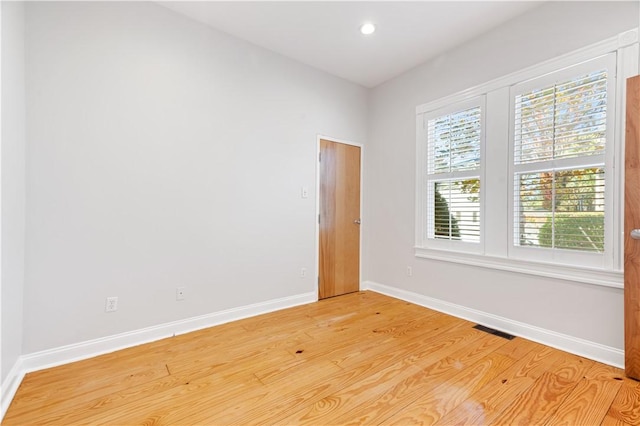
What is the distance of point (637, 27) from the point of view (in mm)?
1922

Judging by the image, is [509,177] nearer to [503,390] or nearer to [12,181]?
[503,390]

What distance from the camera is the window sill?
202 centimetres

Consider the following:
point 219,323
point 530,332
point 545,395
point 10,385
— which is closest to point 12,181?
point 10,385

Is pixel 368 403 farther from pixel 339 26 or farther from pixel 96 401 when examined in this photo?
pixel 339 26

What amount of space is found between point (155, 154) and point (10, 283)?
123cm

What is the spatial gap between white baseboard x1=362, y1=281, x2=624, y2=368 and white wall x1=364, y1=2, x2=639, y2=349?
1.7 inches

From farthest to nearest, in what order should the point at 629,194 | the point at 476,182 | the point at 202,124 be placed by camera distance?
the point at 476,182 → the point at 202,124 → the point at 629,194

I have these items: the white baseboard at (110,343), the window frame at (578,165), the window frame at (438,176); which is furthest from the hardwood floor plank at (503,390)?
the white baseboard at (110,343)

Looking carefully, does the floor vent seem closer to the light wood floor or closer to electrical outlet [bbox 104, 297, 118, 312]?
the light wood floor

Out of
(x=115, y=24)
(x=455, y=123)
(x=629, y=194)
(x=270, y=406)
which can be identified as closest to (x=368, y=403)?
(x=270, y=406)

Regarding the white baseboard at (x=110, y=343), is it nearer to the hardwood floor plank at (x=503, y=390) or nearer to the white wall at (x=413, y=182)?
the white wall at (x=413, y=182)

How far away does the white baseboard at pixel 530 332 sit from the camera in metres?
2.02

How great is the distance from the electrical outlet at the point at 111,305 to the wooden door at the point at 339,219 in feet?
6.68

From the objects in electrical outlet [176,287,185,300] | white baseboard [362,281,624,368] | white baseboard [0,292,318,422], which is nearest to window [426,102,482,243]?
white baseboard [362,281,624,368]
